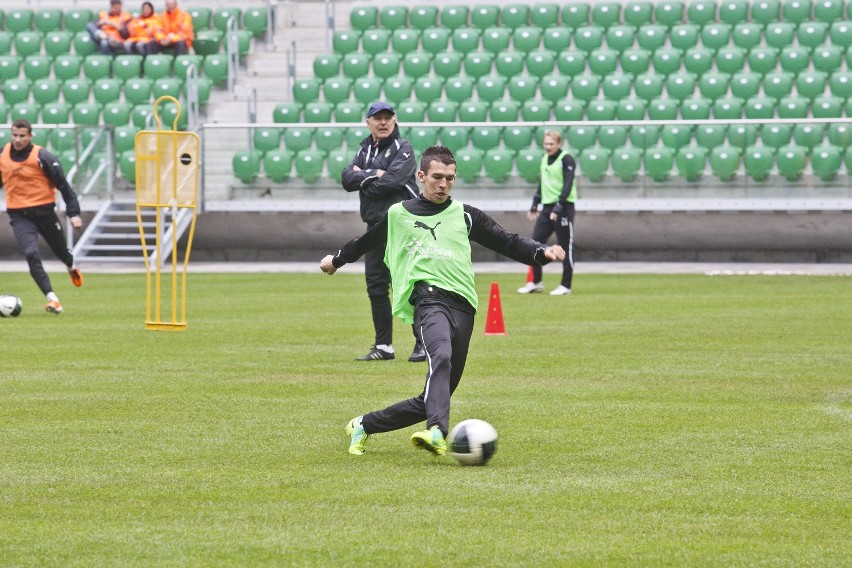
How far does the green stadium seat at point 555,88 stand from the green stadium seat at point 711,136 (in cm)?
382

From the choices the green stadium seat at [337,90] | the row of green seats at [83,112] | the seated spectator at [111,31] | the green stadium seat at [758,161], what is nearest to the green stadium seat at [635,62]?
the green stadium seat at [758,161]

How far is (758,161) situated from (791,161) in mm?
532

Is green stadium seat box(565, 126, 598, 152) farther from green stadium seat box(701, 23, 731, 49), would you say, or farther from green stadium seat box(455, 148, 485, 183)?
green stadium seat box(701, 23, 731, 49)

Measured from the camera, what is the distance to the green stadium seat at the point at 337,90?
29000 millimetres

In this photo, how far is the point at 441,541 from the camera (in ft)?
18.9

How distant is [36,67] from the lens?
30.8m

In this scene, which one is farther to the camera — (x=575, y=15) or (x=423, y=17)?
(x=423, y=17)

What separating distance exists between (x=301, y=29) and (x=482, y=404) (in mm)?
23518

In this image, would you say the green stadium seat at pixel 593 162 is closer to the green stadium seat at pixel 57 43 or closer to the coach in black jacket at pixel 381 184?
the green stadium seat at pixel 57 43

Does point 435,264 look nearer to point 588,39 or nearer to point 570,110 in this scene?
point 570,110

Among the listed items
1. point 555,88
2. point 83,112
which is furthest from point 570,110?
point 83,112

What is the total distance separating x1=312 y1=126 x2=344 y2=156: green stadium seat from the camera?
25719 mm

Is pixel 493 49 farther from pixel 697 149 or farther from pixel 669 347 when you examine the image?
pixel 669 347

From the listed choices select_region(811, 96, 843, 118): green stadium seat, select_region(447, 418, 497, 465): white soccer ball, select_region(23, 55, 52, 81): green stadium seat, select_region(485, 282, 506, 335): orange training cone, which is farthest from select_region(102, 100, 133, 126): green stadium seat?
select_region(447, 418, 497, 465): white soccer ball
